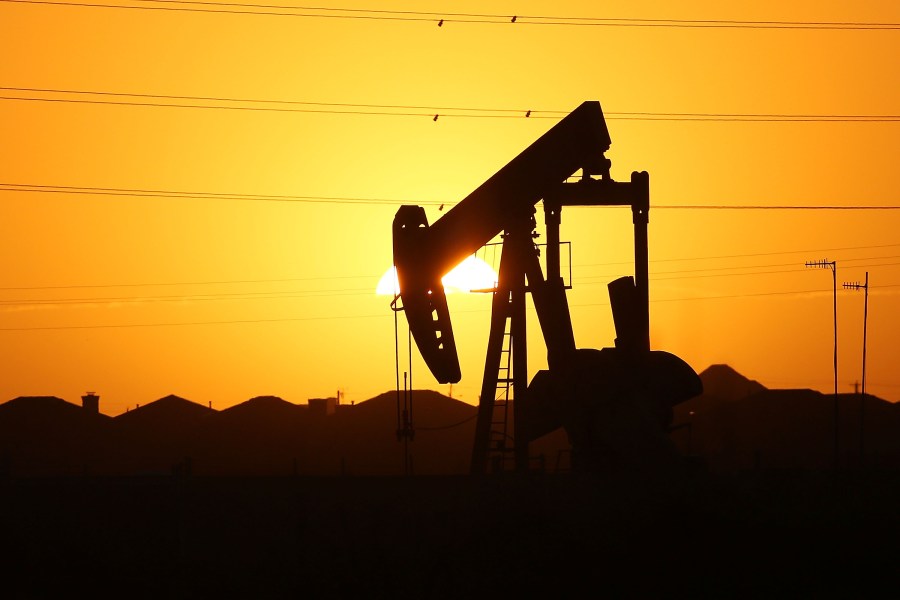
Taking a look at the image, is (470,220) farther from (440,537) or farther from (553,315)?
(440,537)

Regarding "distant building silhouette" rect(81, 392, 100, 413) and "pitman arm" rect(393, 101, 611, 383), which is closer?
"pitman arm" rect(393, 101, 611, 383)

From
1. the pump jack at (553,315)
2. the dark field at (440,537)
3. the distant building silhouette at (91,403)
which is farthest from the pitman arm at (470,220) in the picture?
the distant building silhouette at (91,403)

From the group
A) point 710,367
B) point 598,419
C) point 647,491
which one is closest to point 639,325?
point 598,419

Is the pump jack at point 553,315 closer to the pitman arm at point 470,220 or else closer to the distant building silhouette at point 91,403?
the pitman arm at point 470,220

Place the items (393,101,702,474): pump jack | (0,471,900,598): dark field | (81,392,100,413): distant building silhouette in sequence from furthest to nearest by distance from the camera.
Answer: (81,392,100,413): distant building silhouette → (393,101,702,474): pump jack → (0,471,900,598): dark field

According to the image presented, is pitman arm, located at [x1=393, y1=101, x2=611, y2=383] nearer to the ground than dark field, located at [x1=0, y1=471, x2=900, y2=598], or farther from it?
farther from it

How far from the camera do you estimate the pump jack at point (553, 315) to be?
645 inches

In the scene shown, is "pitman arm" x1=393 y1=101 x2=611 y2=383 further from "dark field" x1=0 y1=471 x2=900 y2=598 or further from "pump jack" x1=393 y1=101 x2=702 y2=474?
"dark field" x1=0 y1=471 x2=900 y2=598

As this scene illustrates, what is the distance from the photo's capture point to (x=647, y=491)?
14234mm

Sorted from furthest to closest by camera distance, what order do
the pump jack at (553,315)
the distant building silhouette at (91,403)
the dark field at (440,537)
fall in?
the distant building silhouette at (91,403), the pump jack at (553,315), the dark field at (440,537)

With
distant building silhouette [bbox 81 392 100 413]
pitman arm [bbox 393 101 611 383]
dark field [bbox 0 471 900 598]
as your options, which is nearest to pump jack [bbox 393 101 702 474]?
pitman arm [bbox 393 101 611 383]

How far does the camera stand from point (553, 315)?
17.5 meters

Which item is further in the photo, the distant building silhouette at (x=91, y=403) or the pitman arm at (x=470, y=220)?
the distant building silhouette at (x=91, y=403)

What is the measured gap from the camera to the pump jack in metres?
16.4
